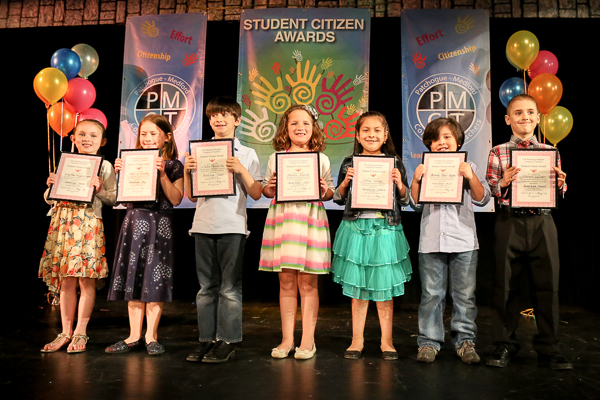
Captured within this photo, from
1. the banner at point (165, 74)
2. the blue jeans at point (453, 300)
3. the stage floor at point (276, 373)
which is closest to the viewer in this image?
the stage floor at point (276, 373)

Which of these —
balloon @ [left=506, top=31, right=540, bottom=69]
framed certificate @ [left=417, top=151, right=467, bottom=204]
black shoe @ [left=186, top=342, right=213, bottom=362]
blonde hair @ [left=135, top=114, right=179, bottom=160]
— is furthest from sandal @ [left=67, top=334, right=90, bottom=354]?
balloon @ [left=506, top=31, right=540, bottom=69]

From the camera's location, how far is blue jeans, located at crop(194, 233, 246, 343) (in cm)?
289

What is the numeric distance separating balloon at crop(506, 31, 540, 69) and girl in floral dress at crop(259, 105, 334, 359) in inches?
88.9

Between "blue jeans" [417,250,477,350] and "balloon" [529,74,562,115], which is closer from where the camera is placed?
"blue jeans" [417,250,477,350]

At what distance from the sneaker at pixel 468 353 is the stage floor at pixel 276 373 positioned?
41 mm

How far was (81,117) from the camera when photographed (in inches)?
179

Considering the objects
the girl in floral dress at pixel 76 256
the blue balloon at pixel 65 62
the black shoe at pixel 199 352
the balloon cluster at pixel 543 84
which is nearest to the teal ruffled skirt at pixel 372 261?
the black shoe at pixel 199 352

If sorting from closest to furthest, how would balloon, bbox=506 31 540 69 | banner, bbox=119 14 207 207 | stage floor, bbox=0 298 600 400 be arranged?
stage floor, bbox=0 298 600 400 < balloon, bbox=506 31 540 69 < banner, bbox=119 14 207 207

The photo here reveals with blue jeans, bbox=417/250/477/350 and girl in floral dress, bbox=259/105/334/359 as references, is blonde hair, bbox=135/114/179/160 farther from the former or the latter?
blue jeans, bbox=417/250/477/350

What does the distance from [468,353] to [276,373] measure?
1.18 m

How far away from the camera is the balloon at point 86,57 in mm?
4578

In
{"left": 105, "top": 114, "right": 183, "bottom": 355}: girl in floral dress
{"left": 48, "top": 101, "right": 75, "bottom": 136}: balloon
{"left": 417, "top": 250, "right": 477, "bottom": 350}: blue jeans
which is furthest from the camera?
{"left": 48, "top": 101, "right": 75, "bottom": 136}: balloon

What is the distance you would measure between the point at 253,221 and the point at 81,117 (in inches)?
82.1

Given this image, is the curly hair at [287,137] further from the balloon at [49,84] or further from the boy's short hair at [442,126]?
the balloon at [49,84]
